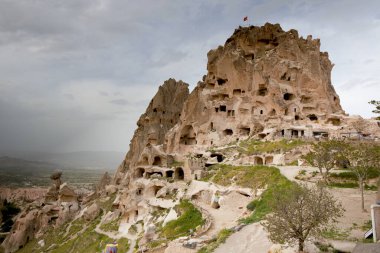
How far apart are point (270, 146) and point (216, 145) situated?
1831 centimetres

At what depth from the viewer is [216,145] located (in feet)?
218

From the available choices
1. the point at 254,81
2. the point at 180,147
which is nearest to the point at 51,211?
the point at 180,147

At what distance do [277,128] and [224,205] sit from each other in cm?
2774

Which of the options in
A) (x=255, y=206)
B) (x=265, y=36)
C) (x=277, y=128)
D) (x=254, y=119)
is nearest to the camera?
(x=255, y=206)

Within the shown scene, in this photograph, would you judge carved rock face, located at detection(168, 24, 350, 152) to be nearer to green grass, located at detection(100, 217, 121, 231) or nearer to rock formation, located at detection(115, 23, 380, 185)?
rock formation, located at detection(115, 23, 380, 185)

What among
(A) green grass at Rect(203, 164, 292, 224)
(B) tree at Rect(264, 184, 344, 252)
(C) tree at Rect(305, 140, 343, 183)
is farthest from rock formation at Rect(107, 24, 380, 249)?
(B) tree at Rect(264, 184, 344, 252)

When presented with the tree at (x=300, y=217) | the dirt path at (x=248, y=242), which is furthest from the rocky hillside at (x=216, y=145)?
the tree at (x=300, y=217)

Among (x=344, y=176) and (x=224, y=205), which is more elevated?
(x=344, y=176)

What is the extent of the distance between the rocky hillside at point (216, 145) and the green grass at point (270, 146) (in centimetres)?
17

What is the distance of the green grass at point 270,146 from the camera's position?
153ft

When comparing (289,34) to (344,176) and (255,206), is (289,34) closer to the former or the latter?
(344,176)

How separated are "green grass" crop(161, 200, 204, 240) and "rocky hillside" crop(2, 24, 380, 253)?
0.49 feet

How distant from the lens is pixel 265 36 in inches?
2936

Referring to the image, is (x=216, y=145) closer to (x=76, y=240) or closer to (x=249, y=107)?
(x=249, y=107)
